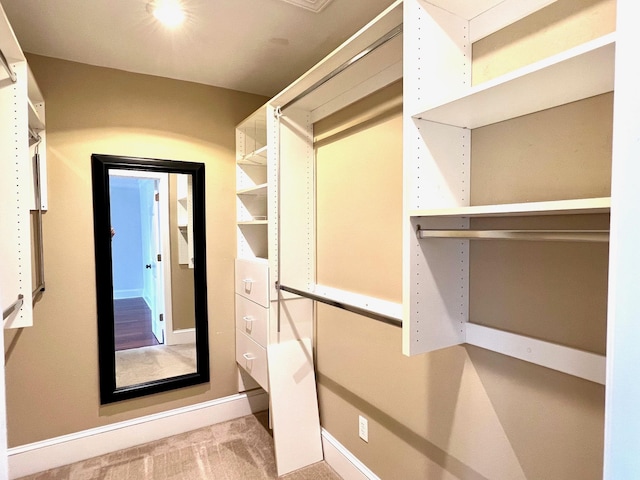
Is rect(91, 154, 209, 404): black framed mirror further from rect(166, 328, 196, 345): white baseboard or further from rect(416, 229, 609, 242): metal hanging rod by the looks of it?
rect(416, 229, 609, 242): metal hanging rod

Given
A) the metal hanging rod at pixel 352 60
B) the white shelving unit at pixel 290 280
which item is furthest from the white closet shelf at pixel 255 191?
the metal hanging rod at pixel 352 60

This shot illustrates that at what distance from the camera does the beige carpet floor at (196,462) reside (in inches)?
84.9

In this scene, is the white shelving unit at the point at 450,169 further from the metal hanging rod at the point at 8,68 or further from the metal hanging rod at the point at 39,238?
the metal hanging rod at the point at 39,238

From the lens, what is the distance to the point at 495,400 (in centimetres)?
126

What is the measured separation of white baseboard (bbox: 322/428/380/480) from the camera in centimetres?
198

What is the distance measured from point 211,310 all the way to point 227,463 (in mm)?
1009

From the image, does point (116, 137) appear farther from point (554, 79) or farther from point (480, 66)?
point (554, 79)

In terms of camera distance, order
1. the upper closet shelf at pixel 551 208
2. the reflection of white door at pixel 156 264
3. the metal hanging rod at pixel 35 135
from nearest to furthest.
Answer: the upper closet shelf at pixel 551 208, the metal hanging rod at pixel 35 135, the reflection of white door at pixel 156 264

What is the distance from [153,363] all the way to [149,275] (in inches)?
25.3

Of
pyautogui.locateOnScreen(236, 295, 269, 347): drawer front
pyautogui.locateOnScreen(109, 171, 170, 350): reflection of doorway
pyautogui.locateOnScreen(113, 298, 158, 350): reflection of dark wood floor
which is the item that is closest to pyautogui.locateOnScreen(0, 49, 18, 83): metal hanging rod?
pyautogui.locateOnScreen(109, 171, 170, 350): reflection of doorway

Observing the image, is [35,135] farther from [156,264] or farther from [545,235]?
[545,235]

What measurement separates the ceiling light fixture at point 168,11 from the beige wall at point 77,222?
76cm

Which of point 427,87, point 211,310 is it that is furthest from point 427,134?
point 211,310

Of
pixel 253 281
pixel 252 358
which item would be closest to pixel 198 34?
pixel 253 281
